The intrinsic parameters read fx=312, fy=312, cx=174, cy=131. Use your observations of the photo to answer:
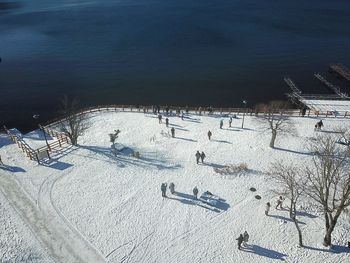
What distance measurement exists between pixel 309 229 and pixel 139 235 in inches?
487

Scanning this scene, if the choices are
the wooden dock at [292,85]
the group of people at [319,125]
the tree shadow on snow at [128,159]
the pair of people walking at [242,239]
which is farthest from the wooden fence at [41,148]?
the wooden dock at [292,85]

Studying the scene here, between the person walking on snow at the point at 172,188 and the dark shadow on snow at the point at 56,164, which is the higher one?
the person walking on snow at the point at 172,188

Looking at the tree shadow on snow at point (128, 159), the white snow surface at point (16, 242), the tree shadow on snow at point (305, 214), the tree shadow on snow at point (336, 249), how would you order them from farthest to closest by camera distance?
the tree shadow on snow at point (128, 159) → the tree shadow on snow at point (305, 214) → the white snow surface at point (16, 242) → the tree shadow on snow at point (336, 249)

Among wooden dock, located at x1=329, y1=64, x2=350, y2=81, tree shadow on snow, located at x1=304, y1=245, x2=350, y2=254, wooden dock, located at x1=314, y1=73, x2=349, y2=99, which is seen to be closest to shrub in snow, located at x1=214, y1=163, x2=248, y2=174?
tree shadow on snow, located at x1=304, y1=245, x2=350, y2=254

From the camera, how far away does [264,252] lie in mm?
21188

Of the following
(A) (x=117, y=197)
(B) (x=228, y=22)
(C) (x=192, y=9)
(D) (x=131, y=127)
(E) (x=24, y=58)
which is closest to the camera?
(A) (x=117, y=197)

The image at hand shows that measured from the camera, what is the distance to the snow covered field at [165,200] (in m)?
21.5

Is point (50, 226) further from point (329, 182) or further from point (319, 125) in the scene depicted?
point (319, 125)

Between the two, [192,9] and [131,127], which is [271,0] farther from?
[131,127]

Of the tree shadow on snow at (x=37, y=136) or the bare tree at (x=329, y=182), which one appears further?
the tree shadow on snow at (x=37, y=136)

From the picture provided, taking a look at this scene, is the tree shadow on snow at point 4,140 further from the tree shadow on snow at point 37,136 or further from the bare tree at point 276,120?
the bare tree at point 276,120

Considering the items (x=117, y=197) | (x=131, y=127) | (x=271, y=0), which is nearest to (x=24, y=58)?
(x=131, y=127)

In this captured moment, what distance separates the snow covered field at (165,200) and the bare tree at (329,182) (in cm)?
165

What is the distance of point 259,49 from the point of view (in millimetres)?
76000
